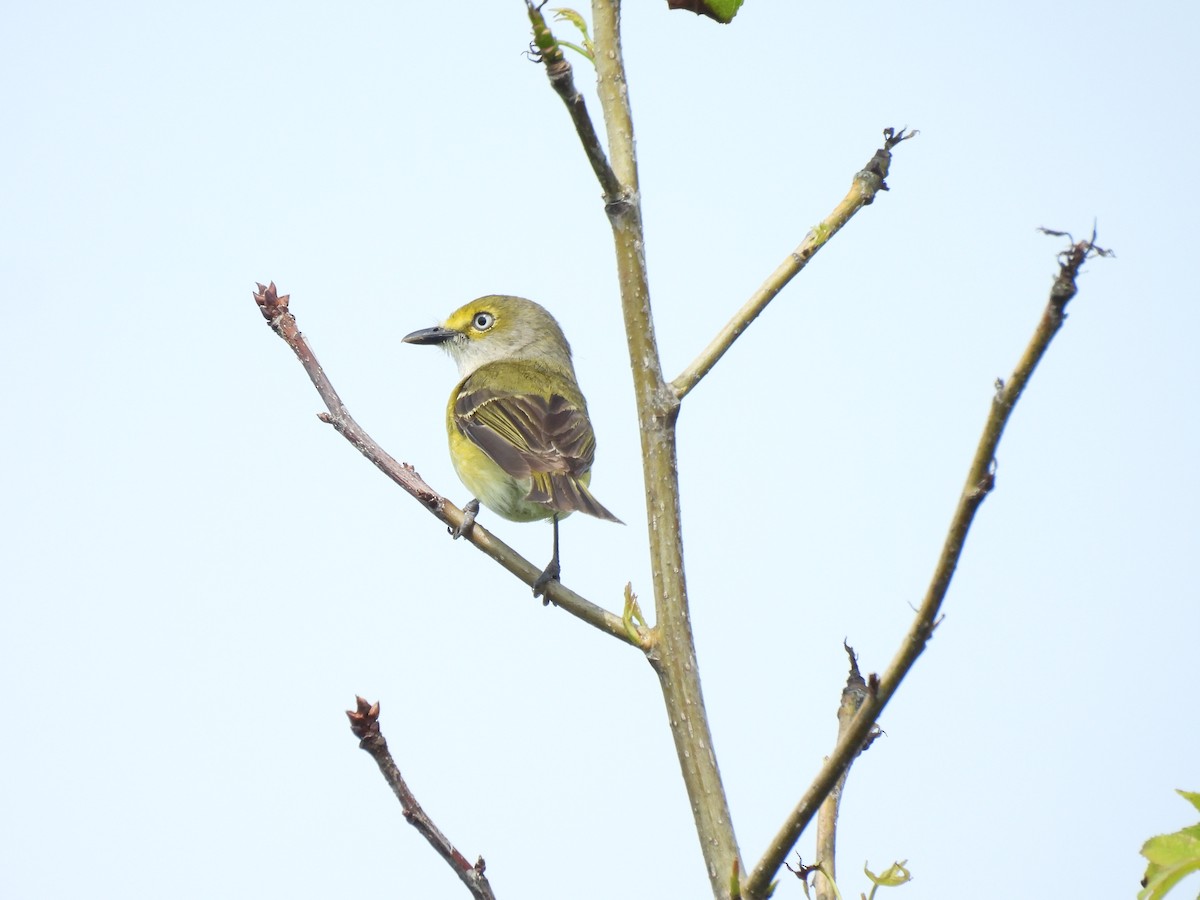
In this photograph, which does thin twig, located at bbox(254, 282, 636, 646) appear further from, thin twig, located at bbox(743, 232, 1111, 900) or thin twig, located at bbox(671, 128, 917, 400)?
thin twig, located at bbox(743, 232, 1111, 900)

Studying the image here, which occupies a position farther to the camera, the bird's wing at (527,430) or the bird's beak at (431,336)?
the bird's beak at (431,336)

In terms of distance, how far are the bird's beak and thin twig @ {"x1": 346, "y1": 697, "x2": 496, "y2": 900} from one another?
230 inches

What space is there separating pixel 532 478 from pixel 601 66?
3.29 m

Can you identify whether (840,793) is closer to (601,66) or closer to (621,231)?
(621,231)

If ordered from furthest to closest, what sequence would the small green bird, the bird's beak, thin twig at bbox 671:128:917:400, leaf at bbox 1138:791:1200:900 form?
the bird's beak < the small green bird < thin twig at bbox 671:128:917:400 < leaf at bbox 1138:791:1200:900

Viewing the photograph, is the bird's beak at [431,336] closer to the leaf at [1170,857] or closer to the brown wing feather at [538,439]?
the brown wing feather at [538,439]

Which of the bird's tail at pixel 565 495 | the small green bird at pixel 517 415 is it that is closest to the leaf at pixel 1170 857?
the small green bird at pixel 517 415

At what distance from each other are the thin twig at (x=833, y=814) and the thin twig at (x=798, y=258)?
840mm

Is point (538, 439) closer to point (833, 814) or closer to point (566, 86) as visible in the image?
point (833, 814)

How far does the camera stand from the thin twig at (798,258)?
3.00m

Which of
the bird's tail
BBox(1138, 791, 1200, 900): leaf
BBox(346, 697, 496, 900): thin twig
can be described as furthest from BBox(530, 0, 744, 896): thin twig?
the bird's tail

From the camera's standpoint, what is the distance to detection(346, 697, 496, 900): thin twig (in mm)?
2451

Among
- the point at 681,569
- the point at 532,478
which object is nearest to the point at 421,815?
the point at 681,569

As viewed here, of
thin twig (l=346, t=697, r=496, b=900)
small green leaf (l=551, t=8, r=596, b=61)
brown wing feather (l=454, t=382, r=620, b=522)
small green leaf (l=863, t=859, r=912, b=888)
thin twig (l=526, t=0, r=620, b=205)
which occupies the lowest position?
thin twig (l=346, t=697, r=496, b=900)
